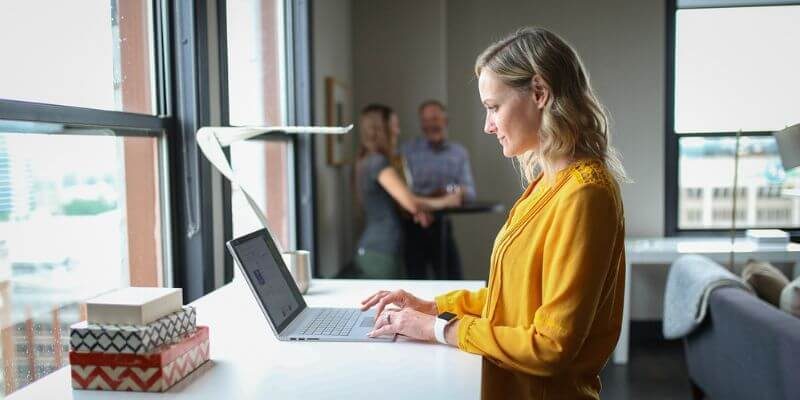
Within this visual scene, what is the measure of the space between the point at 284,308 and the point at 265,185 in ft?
4.75

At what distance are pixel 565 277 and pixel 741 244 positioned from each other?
3.59 meters

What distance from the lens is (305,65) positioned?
11.7 feet

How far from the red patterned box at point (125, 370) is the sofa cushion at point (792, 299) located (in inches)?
81.1

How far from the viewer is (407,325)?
1.46 m

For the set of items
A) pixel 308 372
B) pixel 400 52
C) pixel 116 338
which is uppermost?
pixel 400 52

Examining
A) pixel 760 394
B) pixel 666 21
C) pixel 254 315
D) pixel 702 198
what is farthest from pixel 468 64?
pixel 254 315

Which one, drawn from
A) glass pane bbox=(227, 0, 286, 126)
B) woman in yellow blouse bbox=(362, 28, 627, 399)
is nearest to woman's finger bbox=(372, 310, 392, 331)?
woman in yellow blouse bbox=(362, 28, 627, 399)

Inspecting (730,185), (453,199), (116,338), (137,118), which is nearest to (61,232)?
(137,118)

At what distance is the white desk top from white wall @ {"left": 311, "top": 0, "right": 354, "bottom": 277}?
221 centimetres

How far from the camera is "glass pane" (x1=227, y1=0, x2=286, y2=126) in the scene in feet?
8.50

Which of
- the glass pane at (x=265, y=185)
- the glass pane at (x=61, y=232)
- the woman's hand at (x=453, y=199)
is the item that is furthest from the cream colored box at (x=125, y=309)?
the woman's hand at (x=453, y=199)

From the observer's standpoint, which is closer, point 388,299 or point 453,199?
point 388,299

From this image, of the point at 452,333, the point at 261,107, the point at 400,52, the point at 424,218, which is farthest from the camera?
the point at 400,52

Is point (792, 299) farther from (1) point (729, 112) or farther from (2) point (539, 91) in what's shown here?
(1) point (729, 112)
